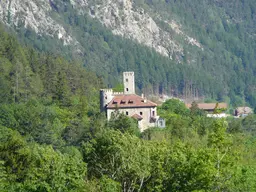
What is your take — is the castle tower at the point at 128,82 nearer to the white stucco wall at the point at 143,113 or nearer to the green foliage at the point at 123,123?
the white stucco wall at the point at 143,113

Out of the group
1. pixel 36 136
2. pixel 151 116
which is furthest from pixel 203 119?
pixel 36 136

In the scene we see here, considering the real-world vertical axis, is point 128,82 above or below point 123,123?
above

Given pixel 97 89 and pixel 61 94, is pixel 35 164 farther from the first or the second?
pixel 97 89

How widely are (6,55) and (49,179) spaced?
6705 cm

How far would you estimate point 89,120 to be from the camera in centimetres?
9956

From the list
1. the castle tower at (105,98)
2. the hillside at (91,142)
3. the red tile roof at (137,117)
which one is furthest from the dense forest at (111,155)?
the red tile roof at (137,117)

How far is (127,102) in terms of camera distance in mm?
102812

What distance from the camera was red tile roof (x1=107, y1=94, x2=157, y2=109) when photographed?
10184 cm

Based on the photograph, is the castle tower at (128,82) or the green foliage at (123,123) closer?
the green foliage at (123,123)

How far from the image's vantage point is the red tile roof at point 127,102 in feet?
334

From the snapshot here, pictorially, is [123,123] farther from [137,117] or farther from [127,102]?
[127,102]

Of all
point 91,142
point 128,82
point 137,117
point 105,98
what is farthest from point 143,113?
point 91,142

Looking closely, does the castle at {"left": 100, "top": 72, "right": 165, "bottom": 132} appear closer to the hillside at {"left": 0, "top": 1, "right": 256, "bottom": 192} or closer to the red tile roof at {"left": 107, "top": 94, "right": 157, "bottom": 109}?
the red tile roof at {"left": 107, "top": 94, "right": 157, "bottom": 109}

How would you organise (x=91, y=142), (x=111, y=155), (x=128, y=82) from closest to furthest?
(x=111, y=155) → (x=91, y=142) → (x=128, y=82)
